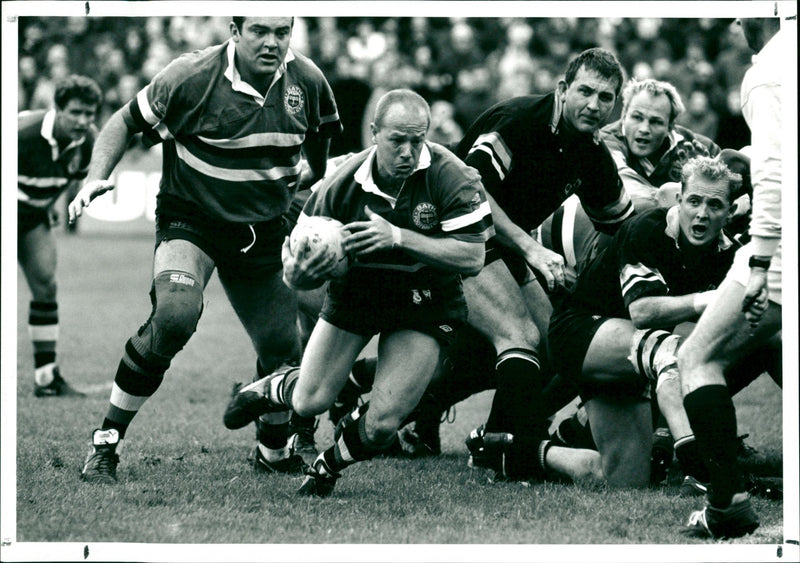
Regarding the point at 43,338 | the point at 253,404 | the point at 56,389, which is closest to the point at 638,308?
the point at 253,404

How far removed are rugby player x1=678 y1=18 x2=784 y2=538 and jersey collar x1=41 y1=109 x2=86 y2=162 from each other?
5484 millimetres

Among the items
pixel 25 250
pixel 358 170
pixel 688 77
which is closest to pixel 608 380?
pixel 358 170

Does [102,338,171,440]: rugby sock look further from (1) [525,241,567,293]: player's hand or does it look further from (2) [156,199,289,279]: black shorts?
(1) [525,241,567,293]: player's hand

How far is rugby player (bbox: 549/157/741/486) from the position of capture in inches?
204

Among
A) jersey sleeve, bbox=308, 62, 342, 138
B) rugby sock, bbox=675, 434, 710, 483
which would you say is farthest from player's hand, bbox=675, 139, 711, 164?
rugby sock, bbox=675, 434, 710, 483

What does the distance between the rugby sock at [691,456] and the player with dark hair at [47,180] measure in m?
4.66

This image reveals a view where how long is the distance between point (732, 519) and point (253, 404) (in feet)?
7.78

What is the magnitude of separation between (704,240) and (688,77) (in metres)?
9.42

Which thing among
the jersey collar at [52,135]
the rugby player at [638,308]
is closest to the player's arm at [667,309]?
the rugby player at [638,308]

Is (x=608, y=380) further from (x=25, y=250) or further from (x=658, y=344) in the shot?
(x=25, y=250)

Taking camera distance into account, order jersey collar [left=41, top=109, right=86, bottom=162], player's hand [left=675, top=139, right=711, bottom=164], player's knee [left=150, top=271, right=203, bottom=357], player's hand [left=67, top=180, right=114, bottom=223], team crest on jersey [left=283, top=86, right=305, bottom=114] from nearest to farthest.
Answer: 1. player's hand [left=67, top=180, right=114, bottom=223]
2. player's knee [left=150, top=271, right=203, bottom=357]
3. team crest on jersey [left=283, top=86, right=305, bottom=114]
4. player's hand [left=675, top=139, right=711, bottom=164]
5. jersey collar [left=41, top=109, right=86, bottom=162]

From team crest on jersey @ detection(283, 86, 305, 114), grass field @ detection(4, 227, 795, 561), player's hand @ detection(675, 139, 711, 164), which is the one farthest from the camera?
player's hand @ detection(675, 139, 711, 164)

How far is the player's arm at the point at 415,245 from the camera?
4.84 metres

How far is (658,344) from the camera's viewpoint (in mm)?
5207
